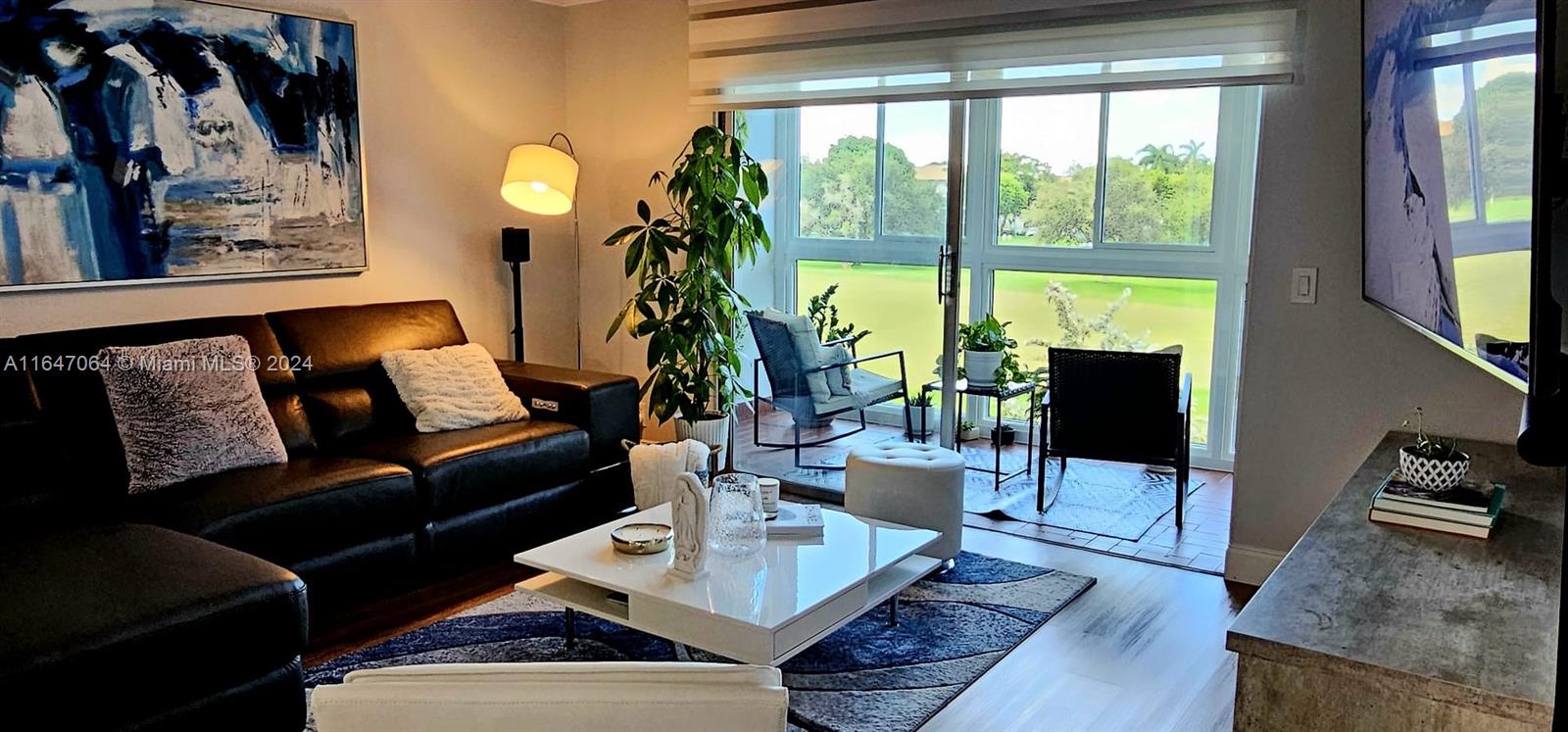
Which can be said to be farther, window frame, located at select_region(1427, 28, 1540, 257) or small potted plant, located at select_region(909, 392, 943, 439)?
small potted plant, located at select_region(909, 392, 943, 439)

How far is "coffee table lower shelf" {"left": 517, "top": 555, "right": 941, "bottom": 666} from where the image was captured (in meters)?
2.43

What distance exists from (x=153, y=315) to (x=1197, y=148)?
14.8 feet

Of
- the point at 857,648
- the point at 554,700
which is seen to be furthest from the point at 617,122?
the point at 554,700

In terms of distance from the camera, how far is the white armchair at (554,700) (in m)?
1.08

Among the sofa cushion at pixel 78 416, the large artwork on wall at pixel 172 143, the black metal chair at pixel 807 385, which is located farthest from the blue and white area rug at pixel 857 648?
the large artwork on wall at pixel 172 143

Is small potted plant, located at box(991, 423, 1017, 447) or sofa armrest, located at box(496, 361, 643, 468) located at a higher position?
sofa armrest, located at box(496, 361, 643, 468)

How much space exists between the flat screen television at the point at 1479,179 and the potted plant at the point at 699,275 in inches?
102

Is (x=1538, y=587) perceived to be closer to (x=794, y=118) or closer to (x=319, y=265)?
(x=794, y=118)

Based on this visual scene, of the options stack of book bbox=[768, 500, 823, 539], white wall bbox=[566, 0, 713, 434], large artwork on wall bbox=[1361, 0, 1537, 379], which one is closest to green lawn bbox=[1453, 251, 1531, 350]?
large artwork on wall bbox=[1361, 0, 1537, 379]

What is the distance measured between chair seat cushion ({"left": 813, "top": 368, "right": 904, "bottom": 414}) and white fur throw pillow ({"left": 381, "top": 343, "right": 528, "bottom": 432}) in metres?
1.36

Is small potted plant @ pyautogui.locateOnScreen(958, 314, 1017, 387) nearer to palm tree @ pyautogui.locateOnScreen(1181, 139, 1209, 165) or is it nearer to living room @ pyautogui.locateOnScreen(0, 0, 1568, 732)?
living room @ pyautogui.locateOnScreen(0, 0, 1568, 732)

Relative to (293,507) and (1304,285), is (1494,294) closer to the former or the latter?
(1304,285)

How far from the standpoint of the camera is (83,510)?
9.82ft

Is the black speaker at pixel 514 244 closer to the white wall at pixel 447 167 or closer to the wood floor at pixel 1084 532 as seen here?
the white wall at pixel 447 167
